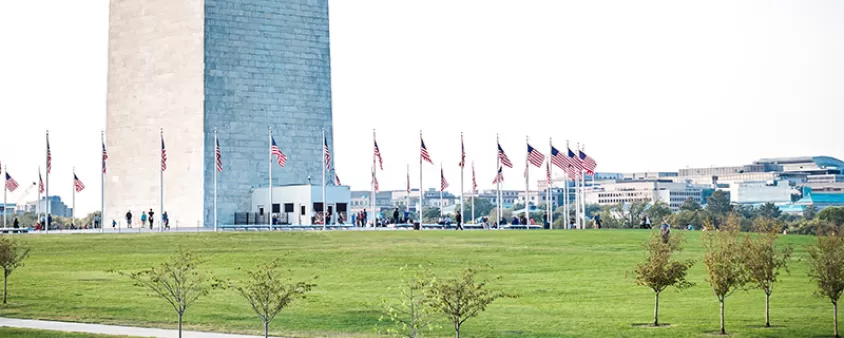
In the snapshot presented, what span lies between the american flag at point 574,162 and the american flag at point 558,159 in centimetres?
32

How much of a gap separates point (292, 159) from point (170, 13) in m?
13.5

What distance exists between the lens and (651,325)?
33.1 meters

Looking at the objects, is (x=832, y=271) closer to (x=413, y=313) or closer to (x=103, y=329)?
(x=413, y=313)

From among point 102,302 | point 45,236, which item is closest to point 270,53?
point 45,236

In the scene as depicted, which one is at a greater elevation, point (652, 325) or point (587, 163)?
point (587, 163)

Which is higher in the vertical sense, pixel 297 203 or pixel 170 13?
pixel 170 13

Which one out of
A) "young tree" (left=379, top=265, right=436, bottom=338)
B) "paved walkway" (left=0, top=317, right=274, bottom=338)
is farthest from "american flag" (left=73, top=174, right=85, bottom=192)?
"young tree" (left=379, top=265, right=436, bottom=338)

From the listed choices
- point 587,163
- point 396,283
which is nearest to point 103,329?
point 396,283

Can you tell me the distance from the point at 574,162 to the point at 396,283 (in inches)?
1145

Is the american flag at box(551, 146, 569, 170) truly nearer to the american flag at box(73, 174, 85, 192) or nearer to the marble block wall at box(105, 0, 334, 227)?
the marble block wall at box(105, 0, 334, 227)

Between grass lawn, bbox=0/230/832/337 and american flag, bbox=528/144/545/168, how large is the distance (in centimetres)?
695

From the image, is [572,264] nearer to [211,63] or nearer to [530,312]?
[530,312]

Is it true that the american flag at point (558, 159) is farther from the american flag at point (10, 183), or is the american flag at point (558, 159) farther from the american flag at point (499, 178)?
the american flag at point (10, 183)

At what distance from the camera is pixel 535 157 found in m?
70.7
